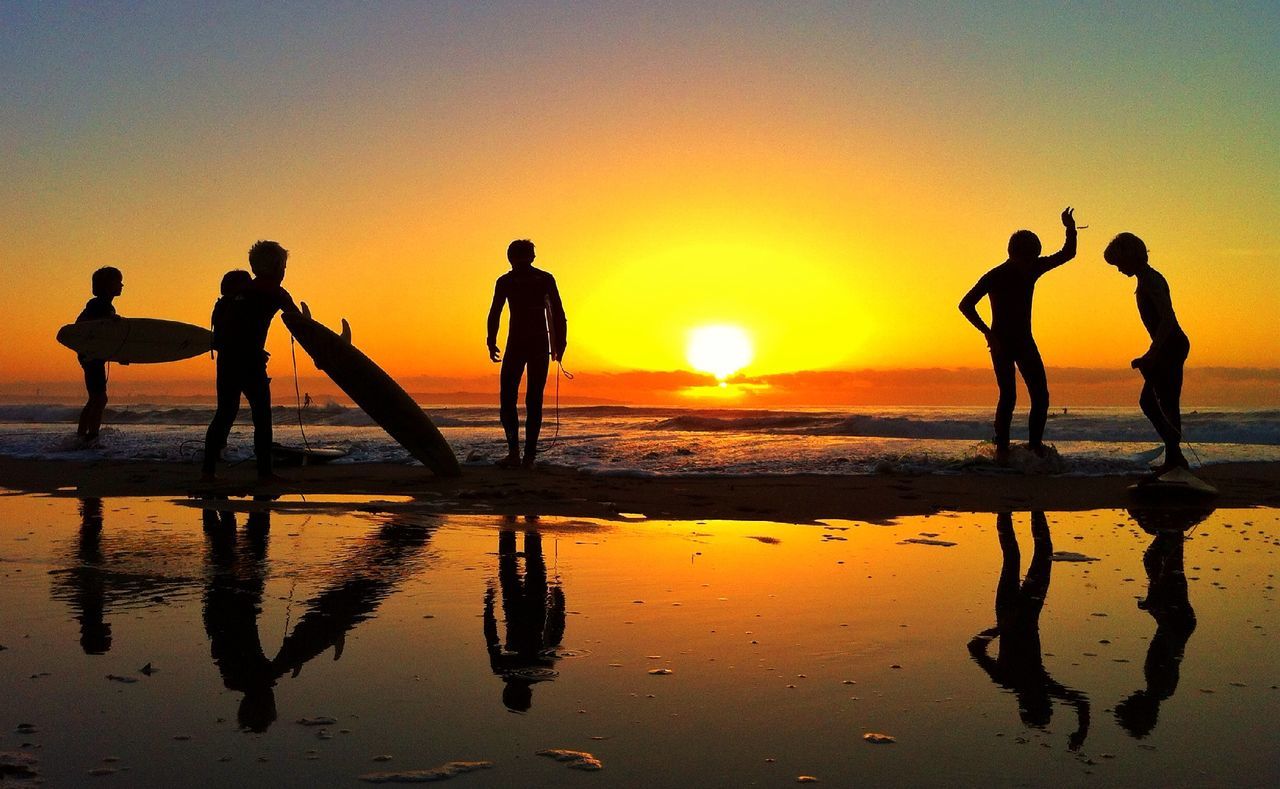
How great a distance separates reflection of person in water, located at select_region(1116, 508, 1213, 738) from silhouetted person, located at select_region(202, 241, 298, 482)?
6.41 m

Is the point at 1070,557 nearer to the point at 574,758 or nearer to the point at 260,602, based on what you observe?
the point at 574,758

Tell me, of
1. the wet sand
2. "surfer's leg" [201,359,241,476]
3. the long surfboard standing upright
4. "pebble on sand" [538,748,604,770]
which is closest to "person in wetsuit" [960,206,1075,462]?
the wet sand

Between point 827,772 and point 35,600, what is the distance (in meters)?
2.67

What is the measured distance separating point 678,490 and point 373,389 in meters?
3.20

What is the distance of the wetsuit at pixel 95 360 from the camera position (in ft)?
35.5

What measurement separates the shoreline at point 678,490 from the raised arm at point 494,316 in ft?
3.93

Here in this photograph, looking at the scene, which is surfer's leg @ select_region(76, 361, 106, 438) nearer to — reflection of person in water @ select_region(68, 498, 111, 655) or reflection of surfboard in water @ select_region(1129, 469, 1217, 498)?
reflection of person in water @ select_region(68, 498, 111, 655)

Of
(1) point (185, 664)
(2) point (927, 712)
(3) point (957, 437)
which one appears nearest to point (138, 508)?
(1) point (185, 664)

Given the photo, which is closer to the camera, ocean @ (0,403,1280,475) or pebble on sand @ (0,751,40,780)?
pebble on sand @ (0,751,40,780)

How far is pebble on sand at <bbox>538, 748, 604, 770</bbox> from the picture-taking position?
1.72 meters

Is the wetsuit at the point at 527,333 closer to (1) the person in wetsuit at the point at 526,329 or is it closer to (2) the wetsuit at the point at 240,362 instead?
(1) the person in wetsuit at the point at 526,329

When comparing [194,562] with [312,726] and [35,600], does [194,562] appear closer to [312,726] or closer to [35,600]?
Result: [35,600]

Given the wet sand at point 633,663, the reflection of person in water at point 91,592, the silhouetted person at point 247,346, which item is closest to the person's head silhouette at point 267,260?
the silhouetted person at point 247,346

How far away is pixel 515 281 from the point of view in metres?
9.36
